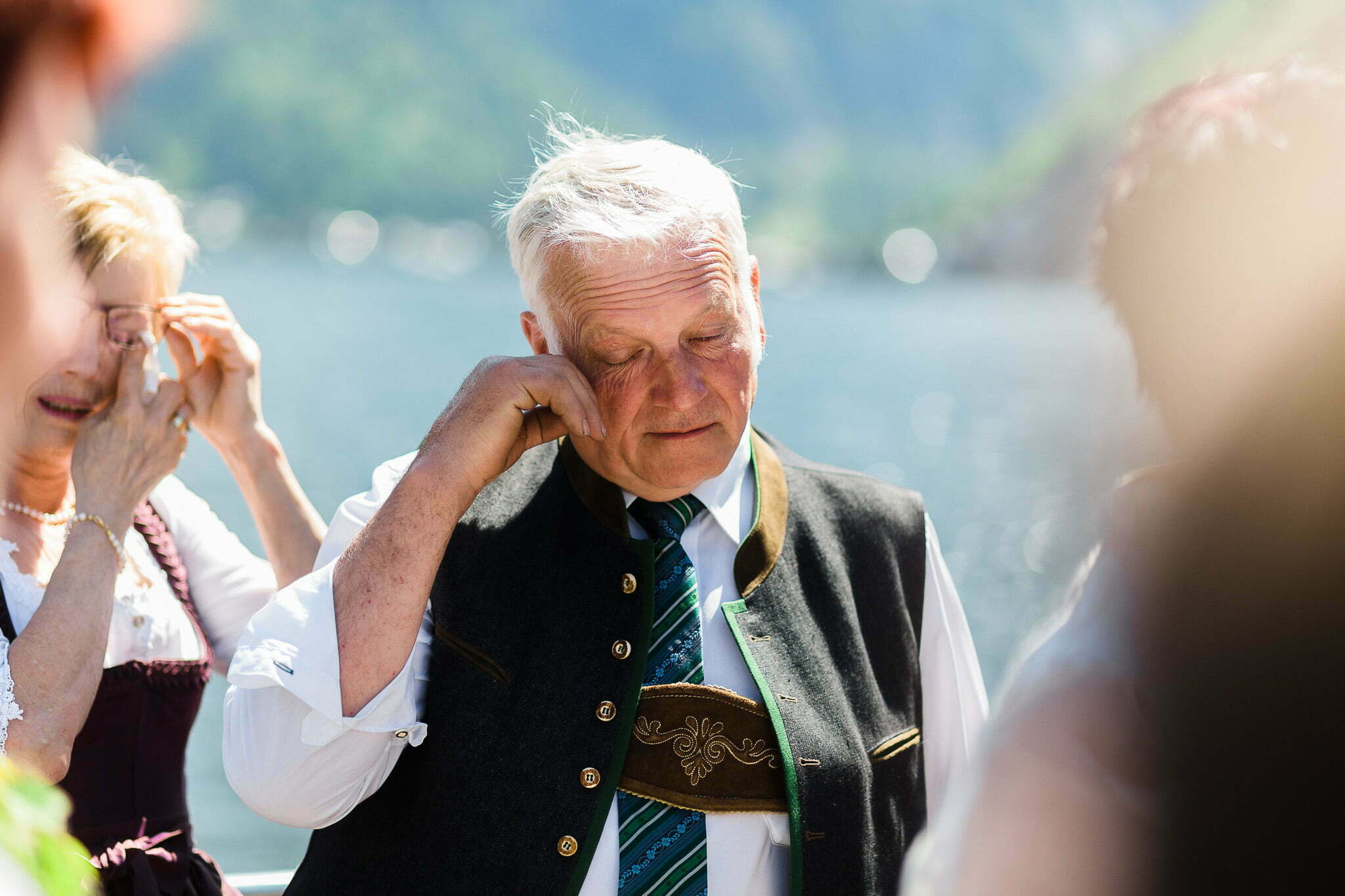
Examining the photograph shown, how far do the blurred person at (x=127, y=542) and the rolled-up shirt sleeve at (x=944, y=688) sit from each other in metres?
1.19

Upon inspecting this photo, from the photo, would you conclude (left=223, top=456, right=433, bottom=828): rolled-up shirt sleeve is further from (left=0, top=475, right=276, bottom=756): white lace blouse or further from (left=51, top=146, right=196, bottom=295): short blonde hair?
(left=51, top=146, right=196, bottom=295): short blonde hair

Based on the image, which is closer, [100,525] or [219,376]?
[100,525]

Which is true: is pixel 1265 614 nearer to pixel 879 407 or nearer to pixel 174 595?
pixel 174 595

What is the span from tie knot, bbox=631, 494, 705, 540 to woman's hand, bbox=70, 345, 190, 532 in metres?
0.84

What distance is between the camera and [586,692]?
1819 millimetres

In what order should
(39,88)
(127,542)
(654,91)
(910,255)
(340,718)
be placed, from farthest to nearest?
(654,91) < (910,255) < (127,542) < (340,718) < (39,88)

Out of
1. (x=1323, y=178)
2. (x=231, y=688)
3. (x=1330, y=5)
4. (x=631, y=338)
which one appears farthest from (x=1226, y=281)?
(x=231, y=688)

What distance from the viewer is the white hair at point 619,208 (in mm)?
1861

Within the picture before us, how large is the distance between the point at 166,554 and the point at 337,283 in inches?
2675

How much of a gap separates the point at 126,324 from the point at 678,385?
40.4 inches

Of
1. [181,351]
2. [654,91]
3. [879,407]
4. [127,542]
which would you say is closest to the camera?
[127,542]

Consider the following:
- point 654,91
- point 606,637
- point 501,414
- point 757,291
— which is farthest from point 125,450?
point 654,91

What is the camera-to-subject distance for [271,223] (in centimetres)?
10094

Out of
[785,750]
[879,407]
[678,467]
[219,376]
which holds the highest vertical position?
[879,407]
